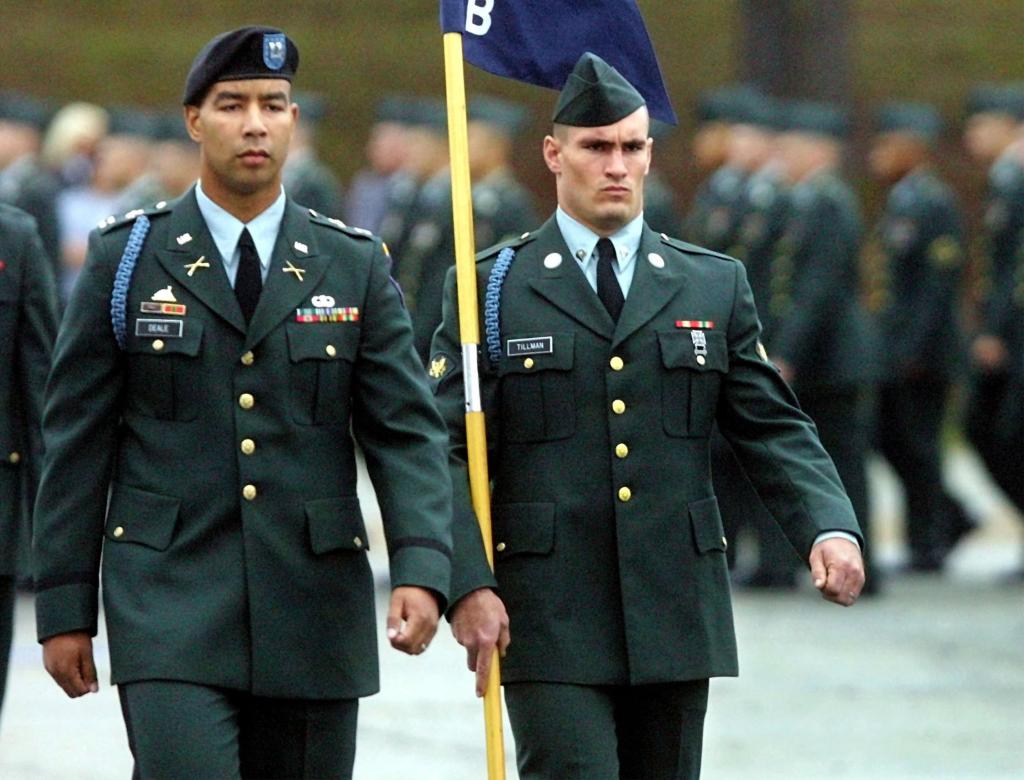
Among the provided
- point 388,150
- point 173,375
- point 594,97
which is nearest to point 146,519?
point 173,375

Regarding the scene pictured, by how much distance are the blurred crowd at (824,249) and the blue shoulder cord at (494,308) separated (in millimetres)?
6121

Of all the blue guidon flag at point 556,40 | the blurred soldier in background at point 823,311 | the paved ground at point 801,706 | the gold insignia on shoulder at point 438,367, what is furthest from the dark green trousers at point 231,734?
the blurred soldier in background at point 823,311

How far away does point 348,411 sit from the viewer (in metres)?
5.35

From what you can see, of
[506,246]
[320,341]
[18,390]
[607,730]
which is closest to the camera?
[320,341]

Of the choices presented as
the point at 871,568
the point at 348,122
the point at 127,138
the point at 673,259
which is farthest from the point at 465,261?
the point at 348,122

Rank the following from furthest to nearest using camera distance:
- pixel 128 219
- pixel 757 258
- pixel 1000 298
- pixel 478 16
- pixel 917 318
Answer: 1. pixel 917 318
2. pixel 1000 298
3. pixel 757 258
4. pixel 478 16
5. pixel 128 219

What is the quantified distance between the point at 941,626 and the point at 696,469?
5.94m

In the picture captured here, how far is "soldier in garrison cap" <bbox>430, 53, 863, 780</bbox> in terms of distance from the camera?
5.66m

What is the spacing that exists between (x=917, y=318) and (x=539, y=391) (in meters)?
7.62

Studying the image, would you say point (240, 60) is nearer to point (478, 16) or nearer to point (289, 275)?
point (289, 275)

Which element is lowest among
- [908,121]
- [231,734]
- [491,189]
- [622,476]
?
[491,189]

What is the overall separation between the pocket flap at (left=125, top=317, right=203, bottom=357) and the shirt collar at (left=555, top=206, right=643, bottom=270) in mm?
954

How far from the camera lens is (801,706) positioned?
9625mm

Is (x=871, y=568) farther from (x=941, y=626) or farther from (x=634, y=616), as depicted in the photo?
(x=634, y=616)
